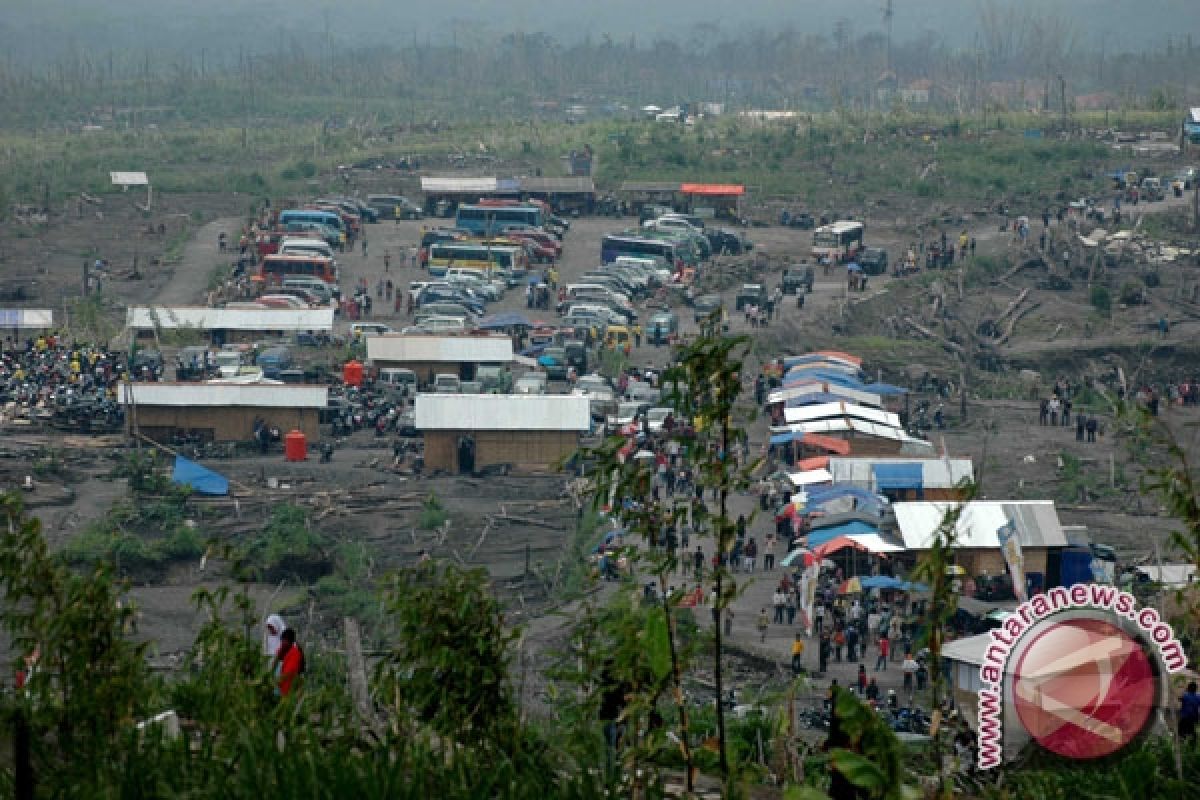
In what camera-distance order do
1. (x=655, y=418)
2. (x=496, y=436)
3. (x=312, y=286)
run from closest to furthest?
(x=496, y=436) < (x=655, y=418) < (x=312, y=286)

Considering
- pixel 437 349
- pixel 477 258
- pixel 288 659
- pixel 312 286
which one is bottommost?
pixel 437 349

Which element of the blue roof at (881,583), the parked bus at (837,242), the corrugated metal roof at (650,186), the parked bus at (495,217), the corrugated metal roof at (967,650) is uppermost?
the corrugated metal roof at (650,186)

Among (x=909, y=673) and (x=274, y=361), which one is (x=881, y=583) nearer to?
(x=909, y=673)

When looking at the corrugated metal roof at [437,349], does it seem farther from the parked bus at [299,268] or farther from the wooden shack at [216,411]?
the parked bus at [299,268]

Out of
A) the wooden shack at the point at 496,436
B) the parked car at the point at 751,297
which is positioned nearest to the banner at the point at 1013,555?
the wooden shack at the point at 496,436

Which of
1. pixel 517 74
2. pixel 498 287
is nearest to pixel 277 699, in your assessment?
pixel 498 287

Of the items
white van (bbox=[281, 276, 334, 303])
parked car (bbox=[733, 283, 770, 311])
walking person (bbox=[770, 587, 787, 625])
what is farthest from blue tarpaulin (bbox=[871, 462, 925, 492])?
white van (bbox=[281, 276, 334, 303])

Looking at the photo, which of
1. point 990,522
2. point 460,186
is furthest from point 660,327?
point 460,186
